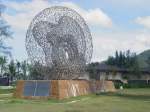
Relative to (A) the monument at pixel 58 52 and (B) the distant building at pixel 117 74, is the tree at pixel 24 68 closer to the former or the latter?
(B) the distant building at pixel 117 74

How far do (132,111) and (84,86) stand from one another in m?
19.6

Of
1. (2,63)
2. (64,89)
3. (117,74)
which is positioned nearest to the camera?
(64,89)

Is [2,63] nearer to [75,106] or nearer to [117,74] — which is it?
[117,74]

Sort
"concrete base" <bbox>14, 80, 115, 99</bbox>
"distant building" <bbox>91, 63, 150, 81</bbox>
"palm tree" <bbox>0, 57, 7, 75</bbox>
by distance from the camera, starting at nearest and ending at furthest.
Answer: "concrete base" <bbox>14, 80, 115, 99</bbox>, "palm tree" <bbox>0, 57, 7, 75</bbox>, "distant building" <bbox>91, 63, 150, 81</bbox>

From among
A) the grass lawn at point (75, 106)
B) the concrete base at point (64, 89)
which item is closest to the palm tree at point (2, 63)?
the concrete base at point (64, 89)

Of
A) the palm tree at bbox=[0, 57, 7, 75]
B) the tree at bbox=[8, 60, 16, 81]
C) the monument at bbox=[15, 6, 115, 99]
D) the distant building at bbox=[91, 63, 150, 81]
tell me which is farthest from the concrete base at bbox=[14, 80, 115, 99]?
the distant building at bbox=[91, 63, 150, 81]

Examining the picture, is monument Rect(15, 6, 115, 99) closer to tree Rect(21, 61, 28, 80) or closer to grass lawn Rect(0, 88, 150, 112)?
grass lawn Rect(0, 88, 150, 112)

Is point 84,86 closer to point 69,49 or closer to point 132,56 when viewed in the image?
point 69,49

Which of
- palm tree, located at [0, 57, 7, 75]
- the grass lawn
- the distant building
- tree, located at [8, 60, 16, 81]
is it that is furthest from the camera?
the distant building

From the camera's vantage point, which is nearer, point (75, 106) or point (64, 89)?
point (75, 106)

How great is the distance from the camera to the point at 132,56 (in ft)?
418

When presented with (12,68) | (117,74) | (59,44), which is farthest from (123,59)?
(59,44)

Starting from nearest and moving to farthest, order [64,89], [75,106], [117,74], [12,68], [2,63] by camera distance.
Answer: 1. [75,106]
2. [64,89]
3. [2,63]
4. [12,68]
5. [117,74]

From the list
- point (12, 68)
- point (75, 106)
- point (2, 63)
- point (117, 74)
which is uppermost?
point (12, 68)
